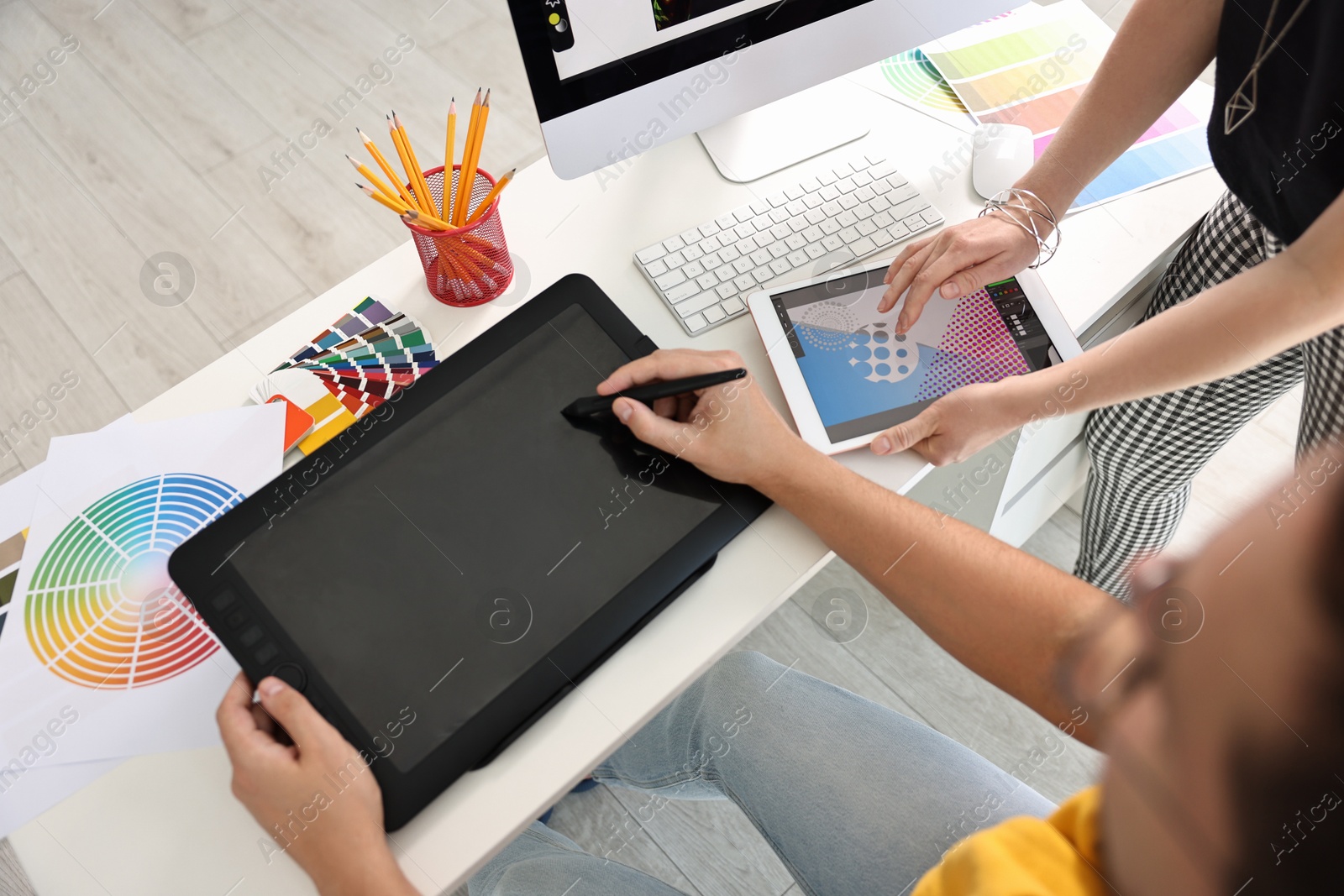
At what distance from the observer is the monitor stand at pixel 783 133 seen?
103cm

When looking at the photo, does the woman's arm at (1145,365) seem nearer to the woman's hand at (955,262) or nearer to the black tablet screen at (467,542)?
the woman's hand at (955,262)

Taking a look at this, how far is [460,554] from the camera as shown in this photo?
28.3 inches

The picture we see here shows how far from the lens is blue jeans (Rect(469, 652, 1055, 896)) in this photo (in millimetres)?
817

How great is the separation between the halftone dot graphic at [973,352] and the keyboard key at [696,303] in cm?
25

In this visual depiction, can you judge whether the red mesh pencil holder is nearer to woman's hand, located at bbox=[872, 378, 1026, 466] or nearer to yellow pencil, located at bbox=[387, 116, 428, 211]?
yellow pencil, located at bbox=[387, 116, 428, 211]

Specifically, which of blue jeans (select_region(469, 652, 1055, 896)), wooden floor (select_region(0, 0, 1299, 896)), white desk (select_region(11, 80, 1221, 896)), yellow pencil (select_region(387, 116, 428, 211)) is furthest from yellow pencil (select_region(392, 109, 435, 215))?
wooden floor (select_region(0, 0, 1299, 896))

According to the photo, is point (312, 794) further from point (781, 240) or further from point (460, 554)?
point (781, 240)

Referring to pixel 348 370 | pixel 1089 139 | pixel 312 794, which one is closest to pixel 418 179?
pixel 348 370

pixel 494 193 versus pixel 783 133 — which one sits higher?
pixel 494 193

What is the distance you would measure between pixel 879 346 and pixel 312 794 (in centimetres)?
67

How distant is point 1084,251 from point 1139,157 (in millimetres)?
186

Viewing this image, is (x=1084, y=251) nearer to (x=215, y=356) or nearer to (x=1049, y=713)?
(x=1049, y=713)

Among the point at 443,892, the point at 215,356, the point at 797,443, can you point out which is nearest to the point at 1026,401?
the point at 797,443

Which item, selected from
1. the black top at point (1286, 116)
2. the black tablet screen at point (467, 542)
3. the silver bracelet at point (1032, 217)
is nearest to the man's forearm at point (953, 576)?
the black tablet screen at point (467, 542)
